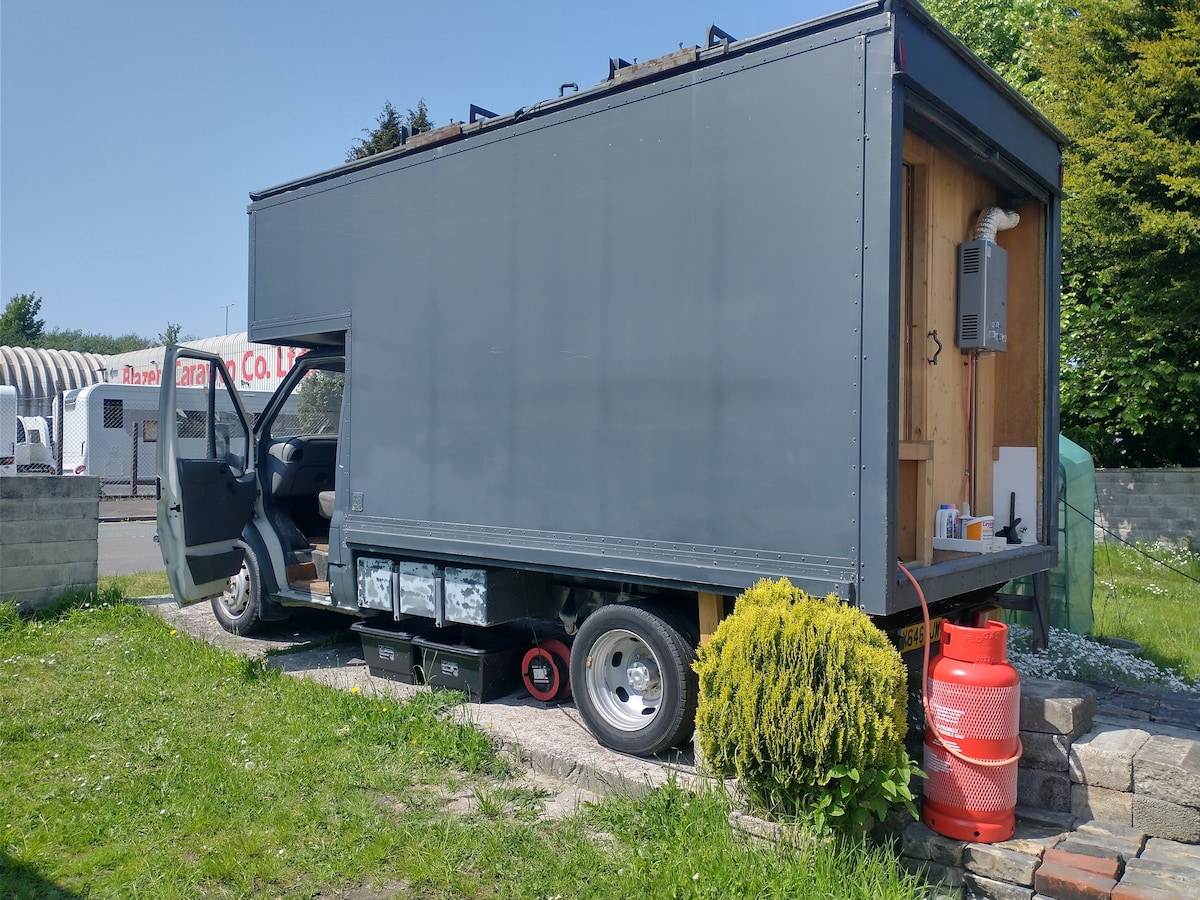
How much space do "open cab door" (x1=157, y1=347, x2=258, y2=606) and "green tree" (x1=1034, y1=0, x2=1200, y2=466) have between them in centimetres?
926

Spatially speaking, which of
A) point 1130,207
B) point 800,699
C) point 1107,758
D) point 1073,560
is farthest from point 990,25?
point 800,699

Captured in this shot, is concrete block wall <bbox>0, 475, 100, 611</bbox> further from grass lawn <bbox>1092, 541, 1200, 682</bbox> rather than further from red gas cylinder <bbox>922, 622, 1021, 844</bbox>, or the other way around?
grass lawn <bbox>1092, 541, 1200, 682</bbox>

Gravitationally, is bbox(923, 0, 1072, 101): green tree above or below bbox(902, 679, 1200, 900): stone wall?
above

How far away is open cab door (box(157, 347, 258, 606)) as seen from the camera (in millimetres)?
6797

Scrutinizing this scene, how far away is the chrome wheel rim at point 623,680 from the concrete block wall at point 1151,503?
9.40m

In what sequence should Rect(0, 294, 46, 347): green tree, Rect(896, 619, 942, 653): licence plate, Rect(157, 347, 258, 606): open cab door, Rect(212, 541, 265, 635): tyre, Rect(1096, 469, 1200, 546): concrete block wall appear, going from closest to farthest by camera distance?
Rect(896, 619, 942, 653): licence plate, Rect(157, 347, 258, 606): open cab door, Rect(212, 541, 265, 635): tyre, Rect(1096, 469, 1200, 546): concrete block wall, Rect(0, 294, 46, 347): green tree

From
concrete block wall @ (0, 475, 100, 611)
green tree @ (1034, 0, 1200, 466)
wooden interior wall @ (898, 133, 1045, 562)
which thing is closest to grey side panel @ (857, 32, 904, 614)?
wooden interior wall @ (898, 133, 1045, 562)

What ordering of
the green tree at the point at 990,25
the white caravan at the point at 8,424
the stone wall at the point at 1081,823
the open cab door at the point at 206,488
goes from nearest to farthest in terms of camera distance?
the stone wall at the point at 1081,823 < the open cab door at the point at 206,488 < the green tree at the point at 990,25 < the white caravan at the point at 8,424

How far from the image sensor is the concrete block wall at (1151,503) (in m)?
11.5

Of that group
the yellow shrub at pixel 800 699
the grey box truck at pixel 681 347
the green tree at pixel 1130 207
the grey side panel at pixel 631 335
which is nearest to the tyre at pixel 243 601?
the grey box truck at pixel 681 347

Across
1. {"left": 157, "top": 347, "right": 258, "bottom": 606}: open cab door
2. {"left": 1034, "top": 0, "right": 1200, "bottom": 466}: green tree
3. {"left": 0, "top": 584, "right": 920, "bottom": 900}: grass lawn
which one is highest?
{"left": 1034, "top": 0, "right": 1200, "bottom": 466}: green tree

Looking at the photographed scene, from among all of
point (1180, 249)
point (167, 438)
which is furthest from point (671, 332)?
point (1180, 249)

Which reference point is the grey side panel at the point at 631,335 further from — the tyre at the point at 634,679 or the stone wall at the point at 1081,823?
the stone wall at the point at 1081,823

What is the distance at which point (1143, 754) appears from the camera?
3.70 m
